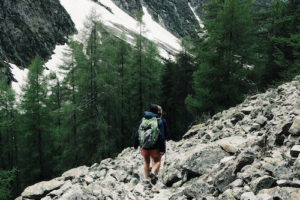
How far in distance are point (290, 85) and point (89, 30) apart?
43.0 ft

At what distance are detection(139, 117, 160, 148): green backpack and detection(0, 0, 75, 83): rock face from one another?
55.4 metres

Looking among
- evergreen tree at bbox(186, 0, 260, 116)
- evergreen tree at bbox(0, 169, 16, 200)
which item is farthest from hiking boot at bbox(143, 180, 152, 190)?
evergreen tree at bbox(0, 169, 16, 200)

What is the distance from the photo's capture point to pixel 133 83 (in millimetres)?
23312

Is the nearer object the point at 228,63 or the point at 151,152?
the point at 151,152

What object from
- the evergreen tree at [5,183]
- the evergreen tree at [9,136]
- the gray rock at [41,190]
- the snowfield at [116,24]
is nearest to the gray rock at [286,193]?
the gray rock at [41,190]

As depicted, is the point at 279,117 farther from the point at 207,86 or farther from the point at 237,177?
the point at 207,86

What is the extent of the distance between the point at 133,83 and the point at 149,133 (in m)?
17.5

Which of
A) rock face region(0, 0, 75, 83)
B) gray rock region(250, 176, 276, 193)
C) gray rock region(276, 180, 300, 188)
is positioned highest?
rock face region(0, 0, 75, 83)

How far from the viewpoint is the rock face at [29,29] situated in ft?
202

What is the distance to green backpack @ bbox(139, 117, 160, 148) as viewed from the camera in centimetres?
601

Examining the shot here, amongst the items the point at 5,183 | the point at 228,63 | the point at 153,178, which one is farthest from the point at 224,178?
the point at 5,183

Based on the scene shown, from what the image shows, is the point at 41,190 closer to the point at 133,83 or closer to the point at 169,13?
the point at 133,83

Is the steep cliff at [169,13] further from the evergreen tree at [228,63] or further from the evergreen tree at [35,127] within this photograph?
the evergreen tree at [228,63]

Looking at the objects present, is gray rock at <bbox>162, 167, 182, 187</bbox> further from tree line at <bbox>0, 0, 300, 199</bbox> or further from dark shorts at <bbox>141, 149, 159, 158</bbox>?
tree line at <bbox>0, 0, 300, 199</bbox>
